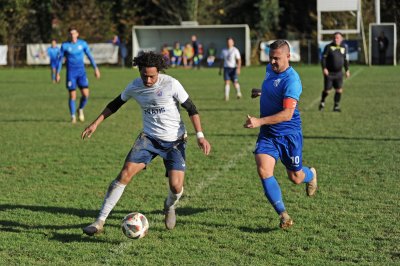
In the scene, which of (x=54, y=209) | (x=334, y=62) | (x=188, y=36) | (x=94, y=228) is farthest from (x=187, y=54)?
(x=94, y=228)

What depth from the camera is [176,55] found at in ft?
151

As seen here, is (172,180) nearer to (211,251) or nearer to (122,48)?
(211,251)

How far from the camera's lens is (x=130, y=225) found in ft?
21.3

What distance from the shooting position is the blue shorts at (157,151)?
6879 mm

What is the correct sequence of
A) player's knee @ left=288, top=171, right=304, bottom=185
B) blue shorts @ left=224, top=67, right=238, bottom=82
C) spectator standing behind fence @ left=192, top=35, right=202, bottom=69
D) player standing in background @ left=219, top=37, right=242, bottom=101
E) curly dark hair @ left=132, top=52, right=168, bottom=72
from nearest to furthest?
curly dark hair @ left=132, top=52, right=168, bottom=72 < player's knee @ left=288, top=171, right=304, bottom=185 < player standing in background @ left=219, top=37, right=242, bottom=101 < blue shorts @ left=224, top=67, right=238, bottom=82 < spectator standing behind fence @ left=192, top=35, right=202, bottom=69

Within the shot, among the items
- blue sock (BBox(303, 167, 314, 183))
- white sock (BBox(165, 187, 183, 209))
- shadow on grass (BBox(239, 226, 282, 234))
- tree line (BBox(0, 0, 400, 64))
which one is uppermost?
tree line (BBox(0, 0, 400, 64))

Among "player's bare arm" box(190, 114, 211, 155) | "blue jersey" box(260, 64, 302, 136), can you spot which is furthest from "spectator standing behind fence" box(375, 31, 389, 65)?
"player's bare arm" box(190, 114, 211, 155)

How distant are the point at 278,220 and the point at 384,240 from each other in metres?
1.19

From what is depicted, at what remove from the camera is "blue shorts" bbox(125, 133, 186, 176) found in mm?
6879

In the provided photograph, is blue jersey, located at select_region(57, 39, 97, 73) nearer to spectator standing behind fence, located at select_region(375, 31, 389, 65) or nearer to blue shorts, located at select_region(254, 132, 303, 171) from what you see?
blue shorts, located at select_region(254, 132, 303, 171)

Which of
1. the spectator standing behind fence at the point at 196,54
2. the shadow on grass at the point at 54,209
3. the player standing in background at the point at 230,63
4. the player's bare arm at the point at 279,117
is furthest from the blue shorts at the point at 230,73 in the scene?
the spectator standing behind fence at the point at 196,54

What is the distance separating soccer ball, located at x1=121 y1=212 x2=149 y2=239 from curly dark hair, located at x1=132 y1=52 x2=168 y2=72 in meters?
1.40

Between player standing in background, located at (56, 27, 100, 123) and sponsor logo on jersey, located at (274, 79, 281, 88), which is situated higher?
player standing in background, located at (56, 27, 100, 123)

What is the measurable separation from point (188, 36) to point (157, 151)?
4124 cm
